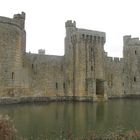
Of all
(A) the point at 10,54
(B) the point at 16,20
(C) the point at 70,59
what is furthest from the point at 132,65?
(A) the point at 10,54

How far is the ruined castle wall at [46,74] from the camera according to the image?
3058cm

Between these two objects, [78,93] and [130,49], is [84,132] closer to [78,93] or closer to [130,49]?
[78,93]

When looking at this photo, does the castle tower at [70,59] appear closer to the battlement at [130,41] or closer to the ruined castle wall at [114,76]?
the ruined castle wall at [114,76]

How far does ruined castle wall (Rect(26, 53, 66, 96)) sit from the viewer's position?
30.6 m

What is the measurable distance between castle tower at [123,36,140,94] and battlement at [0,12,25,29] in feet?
48.0

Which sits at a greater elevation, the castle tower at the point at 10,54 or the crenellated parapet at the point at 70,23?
the crenellated parapet at the point at 70,23

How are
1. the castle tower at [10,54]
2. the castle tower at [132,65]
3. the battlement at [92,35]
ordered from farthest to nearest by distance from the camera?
the castle tower at [132,65] < the battlement at [92,35] < the castle tower at [10,54]

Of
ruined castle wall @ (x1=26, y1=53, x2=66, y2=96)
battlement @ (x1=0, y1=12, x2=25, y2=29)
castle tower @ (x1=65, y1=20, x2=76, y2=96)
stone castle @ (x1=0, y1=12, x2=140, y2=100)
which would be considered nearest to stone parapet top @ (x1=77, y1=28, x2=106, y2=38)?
stone castle @ (x1=0, y1=12, x2=140, y2=100)

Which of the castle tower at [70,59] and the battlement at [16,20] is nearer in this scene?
the battlement at [16,20]

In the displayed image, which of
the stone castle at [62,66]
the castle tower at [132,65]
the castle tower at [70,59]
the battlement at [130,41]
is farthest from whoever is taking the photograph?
the battlement at [130,41]

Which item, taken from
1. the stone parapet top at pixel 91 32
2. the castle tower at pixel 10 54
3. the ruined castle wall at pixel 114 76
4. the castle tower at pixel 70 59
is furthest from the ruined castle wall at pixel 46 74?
the ruined castle wall at pixel 114 76

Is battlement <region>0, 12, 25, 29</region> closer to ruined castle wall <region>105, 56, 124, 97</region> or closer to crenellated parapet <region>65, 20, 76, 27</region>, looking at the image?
crenellated parapet <region>65, 20, 76, 27</region>

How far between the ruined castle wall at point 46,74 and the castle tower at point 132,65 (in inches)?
389

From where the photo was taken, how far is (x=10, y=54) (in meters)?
26.5
